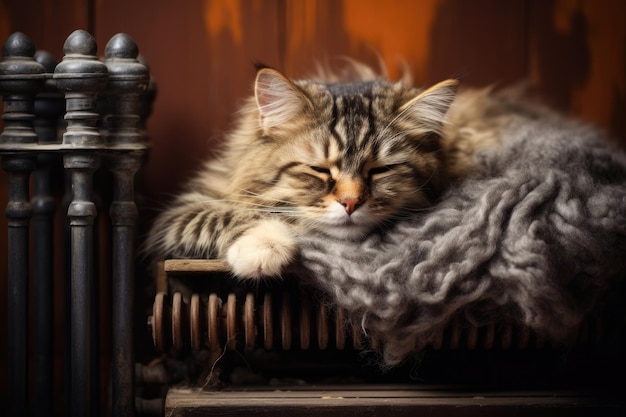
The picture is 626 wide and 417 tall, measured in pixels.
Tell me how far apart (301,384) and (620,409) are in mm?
485

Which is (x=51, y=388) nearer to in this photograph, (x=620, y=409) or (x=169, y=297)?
(x=169, y=297)

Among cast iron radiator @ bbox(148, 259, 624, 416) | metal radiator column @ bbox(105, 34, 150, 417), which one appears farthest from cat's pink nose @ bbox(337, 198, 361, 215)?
metal radiator column @ bbox(105, 34, 150, 417)

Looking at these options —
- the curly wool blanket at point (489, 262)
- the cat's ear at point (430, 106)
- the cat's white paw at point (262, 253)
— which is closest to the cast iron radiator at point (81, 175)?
the cat's white paw at point (262, 253)

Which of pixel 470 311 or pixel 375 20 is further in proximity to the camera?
pixel 375 20

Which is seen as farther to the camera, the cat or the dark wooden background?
the dark wooden background

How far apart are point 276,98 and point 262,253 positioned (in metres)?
0.30

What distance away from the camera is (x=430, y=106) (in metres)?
1.24

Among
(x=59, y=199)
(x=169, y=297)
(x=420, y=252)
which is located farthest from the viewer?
(x=59, y=199)

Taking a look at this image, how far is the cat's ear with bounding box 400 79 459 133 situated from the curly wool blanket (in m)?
0.20

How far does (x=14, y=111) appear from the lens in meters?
1.13

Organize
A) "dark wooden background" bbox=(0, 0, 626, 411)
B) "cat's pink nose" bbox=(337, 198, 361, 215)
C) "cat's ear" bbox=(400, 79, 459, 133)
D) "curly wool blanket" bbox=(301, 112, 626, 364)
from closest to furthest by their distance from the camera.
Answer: "curly wool blanket" bbox=(301, 112, 626, 364), "cat's pink nose" bbox=(337, 198, 361, 215), "cat's ear" bbox=(400, 79, 459, 133), "dark wooden background" bbox=(0, 0, 626, 411)

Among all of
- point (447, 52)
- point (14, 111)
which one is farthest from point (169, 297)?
point (447, 52)

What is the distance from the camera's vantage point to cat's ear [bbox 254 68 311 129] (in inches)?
46.1

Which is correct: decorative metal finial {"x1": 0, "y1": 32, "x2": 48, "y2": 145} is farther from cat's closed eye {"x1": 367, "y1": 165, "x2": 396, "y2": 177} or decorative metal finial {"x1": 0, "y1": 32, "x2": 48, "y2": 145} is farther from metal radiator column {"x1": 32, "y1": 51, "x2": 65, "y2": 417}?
cat's closed eye {"x1": 367, "y1": 165, "x2": 396, "y2": 177}
